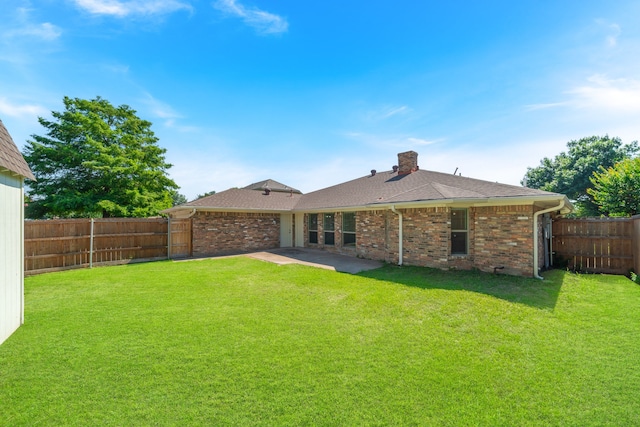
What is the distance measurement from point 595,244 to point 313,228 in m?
11.0

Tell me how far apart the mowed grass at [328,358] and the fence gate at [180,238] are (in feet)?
19.2

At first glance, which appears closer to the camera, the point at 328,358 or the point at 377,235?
the point at 328,358

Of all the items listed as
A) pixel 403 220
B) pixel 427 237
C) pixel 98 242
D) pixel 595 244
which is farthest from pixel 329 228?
pixel 595 244

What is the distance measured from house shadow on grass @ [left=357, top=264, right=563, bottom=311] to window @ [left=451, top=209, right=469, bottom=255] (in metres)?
0.88

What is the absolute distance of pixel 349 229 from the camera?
1225 cm

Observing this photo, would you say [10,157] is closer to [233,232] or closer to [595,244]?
[233,232]

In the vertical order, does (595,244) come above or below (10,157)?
below

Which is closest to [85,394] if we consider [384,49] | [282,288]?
[282,288]

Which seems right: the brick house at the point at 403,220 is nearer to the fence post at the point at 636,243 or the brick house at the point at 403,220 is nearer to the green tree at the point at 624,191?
the fence post at the point at 636,243

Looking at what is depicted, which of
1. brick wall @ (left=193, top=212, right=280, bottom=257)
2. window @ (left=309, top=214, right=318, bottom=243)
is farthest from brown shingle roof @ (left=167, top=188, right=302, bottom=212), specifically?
window @ (left=309, top=214, right=318, bottom=243)

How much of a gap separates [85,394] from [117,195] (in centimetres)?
1910

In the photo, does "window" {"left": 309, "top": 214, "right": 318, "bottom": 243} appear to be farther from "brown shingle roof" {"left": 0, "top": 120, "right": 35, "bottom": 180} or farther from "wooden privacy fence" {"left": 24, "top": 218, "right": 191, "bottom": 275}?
"brown shingle roof" {"left": 0, "top": 120, "right": 35, "bottom": 180}

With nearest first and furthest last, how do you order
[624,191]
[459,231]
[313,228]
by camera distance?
[459,231] → [624,191] → [313,228]

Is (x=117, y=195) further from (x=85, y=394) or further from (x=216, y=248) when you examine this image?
(x=85, y=394)
